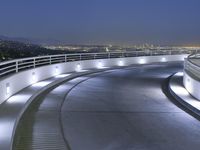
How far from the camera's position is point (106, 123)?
10.8m

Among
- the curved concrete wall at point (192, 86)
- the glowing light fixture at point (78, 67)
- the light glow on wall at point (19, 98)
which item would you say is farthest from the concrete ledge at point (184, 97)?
the glowing light fixture at point (78, 67)

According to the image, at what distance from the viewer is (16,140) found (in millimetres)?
8664

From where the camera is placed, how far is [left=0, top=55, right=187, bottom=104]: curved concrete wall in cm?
1304

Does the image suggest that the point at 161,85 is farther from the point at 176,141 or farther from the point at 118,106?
the point at 176,141

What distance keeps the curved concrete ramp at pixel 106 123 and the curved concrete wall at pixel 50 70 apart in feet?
3.74

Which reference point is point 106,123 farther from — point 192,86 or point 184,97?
point 192,86

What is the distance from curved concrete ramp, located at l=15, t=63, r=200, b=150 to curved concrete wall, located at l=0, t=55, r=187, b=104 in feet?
3.74

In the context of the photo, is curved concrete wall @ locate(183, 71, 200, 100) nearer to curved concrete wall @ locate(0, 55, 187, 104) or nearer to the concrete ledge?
the concrete ledge

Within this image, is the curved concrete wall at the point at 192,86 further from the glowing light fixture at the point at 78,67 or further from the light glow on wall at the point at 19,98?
the glowing light fixture at the point at 78,67

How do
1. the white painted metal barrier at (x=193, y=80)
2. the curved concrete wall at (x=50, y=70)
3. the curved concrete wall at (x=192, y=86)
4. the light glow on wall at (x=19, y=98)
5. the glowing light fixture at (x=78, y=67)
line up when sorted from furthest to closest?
1. the glowing light fixture at (x=78, y=67)
2. the white painted metal barrier at (x=193, y=80)
3. the curved concrete wall at (x=192, y=86)
4. the curved concrete wall at (x=50, y=70)
5. the light glow on wall at (x=19, y=98)

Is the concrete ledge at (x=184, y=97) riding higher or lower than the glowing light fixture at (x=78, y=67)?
lower

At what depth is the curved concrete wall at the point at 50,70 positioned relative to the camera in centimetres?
1304

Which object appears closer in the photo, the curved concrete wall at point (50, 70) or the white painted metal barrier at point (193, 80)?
the curved concrete wall at point (50, 70)

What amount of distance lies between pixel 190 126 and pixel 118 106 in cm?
351
